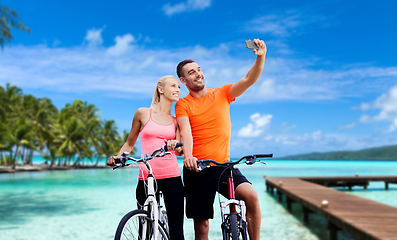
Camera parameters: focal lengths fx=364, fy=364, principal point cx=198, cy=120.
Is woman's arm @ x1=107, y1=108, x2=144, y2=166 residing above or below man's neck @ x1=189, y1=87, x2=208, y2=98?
below

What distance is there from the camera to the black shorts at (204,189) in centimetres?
266

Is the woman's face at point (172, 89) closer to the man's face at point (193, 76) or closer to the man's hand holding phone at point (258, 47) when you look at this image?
the man's face at point (193, 76)

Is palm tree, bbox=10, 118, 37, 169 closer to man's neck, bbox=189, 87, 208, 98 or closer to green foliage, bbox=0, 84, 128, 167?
green foliage, bbox=0, 84, 128, 167

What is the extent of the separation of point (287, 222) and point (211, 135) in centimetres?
959

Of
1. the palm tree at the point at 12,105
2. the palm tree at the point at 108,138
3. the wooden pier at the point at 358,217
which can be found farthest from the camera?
the palm tree at the point at 108,138

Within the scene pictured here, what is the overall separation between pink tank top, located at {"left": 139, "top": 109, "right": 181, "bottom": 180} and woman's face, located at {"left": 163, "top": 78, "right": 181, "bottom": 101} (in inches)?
8.5

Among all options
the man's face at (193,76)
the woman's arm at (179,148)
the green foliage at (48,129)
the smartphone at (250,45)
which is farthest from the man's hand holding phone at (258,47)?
the green foliage at (48,129)

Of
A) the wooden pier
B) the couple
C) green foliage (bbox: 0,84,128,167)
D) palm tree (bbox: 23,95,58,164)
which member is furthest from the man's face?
palm tree (bbox: 23,95,58,164)

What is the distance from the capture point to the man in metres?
2.66

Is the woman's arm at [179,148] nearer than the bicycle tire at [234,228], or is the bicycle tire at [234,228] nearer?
the bicycle tire at [234,228]

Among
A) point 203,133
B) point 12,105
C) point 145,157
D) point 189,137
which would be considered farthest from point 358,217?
point 12,105

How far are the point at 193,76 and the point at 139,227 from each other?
3.83 feet

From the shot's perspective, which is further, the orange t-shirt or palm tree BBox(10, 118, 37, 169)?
palm tree BBox(10, 118, 37, 169)

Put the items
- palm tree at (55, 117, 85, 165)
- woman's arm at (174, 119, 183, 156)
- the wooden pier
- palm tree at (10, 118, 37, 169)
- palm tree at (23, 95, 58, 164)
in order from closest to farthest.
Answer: woman's arm at (174, 119, 183, 156), the wooden pier, palm tree at (10, 118, 37, 169), palm tree at (23, 95, 58, 164), palm tree at (55, 117, 85, 165)
